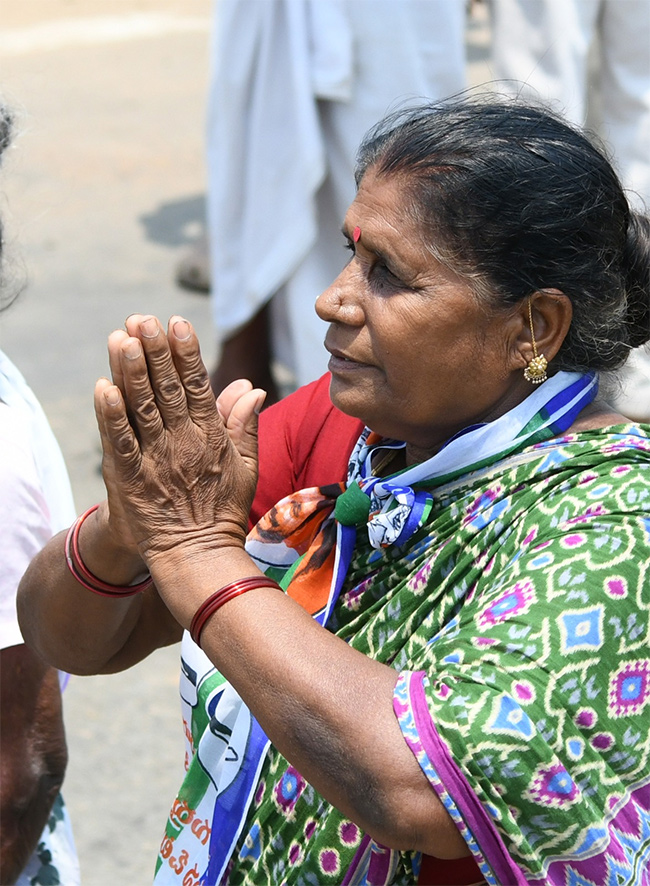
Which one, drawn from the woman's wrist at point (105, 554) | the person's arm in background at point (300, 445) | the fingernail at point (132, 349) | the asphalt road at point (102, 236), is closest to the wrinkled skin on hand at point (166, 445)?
the fingernail at point (132, 349)

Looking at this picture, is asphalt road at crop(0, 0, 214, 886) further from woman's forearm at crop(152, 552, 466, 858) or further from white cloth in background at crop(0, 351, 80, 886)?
woman's forearm at crop(152, 552, 466, 858)

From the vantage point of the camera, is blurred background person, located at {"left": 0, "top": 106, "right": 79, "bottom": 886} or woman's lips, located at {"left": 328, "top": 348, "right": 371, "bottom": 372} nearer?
woman's lips, located at {"left": 328, "top": 348, "right": 371, "bottom": 372}

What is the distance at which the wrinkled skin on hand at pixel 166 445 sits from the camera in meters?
1.66

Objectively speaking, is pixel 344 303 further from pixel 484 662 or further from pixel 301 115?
pixel 301 115

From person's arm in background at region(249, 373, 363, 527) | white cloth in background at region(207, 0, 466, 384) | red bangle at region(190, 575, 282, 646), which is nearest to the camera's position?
red bangle at region(190, 575, 282, 646)

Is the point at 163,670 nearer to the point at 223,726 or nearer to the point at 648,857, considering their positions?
the point at 223,726

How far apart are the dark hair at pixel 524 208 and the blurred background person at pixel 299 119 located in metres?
2.18

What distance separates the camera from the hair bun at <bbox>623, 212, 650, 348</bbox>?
190 cm

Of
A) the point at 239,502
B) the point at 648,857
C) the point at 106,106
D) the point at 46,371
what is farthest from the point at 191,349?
the point at 106,106

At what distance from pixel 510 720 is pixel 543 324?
0.62 metres

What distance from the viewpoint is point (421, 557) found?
1.79 m

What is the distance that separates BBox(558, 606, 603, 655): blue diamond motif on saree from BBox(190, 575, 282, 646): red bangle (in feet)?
1.27

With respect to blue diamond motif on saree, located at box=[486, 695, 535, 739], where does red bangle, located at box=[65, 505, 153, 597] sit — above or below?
below

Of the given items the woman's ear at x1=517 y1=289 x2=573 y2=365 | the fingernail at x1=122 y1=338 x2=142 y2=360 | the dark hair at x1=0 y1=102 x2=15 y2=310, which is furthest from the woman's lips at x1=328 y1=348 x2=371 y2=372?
the dark hair at x1=0 y1=102 x2=15 y2=310
